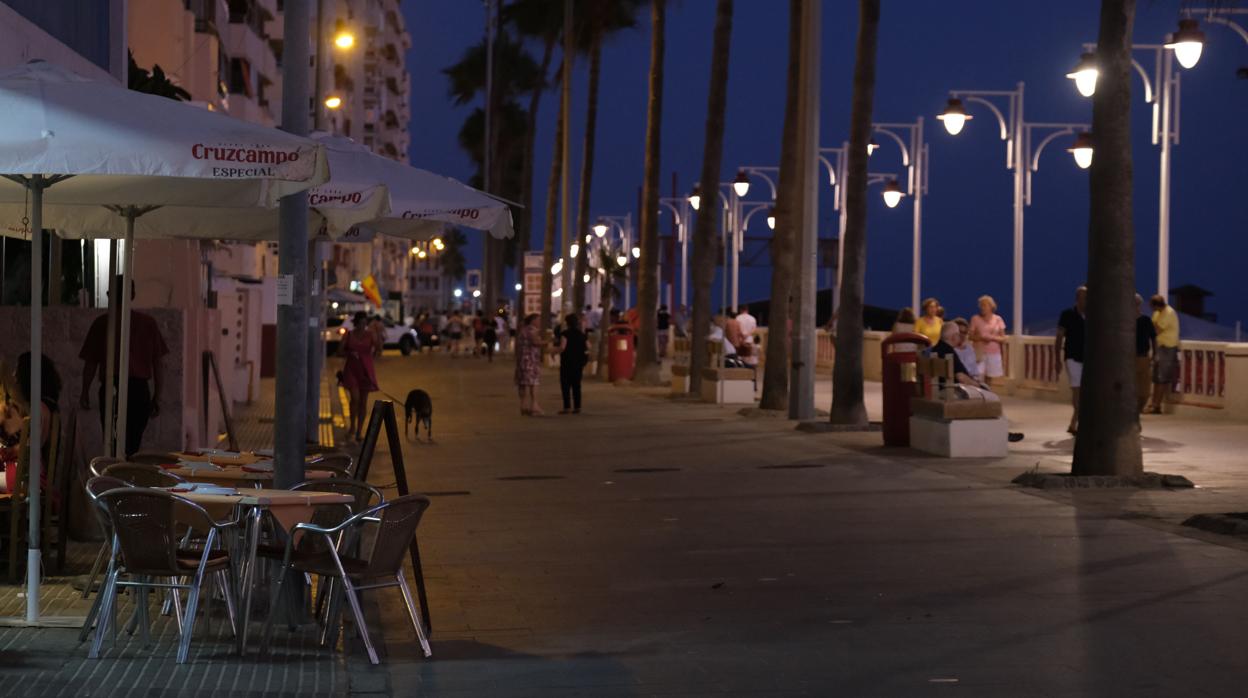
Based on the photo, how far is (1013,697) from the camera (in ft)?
26.0

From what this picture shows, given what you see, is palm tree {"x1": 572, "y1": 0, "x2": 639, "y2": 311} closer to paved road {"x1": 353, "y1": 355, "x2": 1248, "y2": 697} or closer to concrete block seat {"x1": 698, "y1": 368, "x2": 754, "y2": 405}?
concrete block seat {"x1": 698, "y1": 368, "x2": 754, "y2": 405}

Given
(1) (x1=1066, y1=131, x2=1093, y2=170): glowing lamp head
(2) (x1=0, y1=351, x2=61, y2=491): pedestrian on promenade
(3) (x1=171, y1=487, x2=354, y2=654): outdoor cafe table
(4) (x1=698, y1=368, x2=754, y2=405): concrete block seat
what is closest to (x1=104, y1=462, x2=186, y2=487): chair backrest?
(3) (x1=171, y1=487, x2=354, y2=654): outdoor cafe table

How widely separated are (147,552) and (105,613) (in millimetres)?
350

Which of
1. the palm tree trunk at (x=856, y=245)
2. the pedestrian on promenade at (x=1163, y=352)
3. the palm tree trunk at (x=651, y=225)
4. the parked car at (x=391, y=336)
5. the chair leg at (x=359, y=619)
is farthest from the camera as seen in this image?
the parked car at (x=391, y=336)

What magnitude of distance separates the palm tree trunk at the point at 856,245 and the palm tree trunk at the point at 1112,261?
8.11 m

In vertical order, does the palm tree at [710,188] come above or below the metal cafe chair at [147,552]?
above

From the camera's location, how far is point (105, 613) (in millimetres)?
8789

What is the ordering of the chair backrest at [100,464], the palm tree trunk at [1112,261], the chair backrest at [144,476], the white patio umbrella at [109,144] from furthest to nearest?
the palm tree trunk at [1112,261], the chair backrest at [100,464], the chair backrest at [144,476], the white patio umbrella at [109,144]

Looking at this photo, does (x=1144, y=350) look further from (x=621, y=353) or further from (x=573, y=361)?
(x=621, y=353)

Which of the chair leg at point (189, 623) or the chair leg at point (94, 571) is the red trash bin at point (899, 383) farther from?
the chair leg at point (189, 623)

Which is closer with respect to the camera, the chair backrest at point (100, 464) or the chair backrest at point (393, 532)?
the chair backrest at point (393, 532)

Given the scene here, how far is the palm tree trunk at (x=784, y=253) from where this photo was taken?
29.6 meters

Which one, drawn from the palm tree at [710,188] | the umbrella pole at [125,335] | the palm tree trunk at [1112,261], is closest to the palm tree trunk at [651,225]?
the palm tree at [710,188]

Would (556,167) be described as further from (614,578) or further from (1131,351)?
(614,578)
